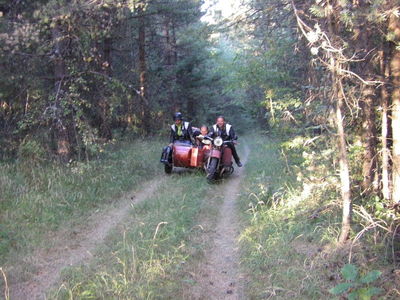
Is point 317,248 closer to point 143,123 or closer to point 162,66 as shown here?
point 143,123

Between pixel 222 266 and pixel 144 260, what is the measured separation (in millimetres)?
1137

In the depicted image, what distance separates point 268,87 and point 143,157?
4.81 m

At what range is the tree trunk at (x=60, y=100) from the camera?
1038 cm

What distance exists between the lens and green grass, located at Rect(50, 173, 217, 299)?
495 centimetres

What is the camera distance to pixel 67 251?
651 centimetres

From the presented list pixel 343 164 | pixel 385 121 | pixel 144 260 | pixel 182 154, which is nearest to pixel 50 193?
pixel 144 260

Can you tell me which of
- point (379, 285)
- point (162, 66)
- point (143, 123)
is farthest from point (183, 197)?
point (162, 66)

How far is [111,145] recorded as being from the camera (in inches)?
602

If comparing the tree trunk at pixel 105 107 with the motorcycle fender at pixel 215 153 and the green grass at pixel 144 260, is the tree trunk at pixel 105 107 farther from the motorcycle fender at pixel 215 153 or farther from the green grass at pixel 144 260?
the green grass at pixel 144 260

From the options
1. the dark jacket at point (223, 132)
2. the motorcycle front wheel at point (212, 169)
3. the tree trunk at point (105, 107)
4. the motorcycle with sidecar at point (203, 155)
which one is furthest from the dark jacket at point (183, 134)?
the tree trunk at point (105, 107)

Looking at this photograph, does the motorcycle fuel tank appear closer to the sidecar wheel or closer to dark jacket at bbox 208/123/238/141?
the sidecar wheel

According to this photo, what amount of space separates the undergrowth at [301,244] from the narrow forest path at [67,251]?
8.15ft

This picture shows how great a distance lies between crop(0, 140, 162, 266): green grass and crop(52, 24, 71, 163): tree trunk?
0.65 meters

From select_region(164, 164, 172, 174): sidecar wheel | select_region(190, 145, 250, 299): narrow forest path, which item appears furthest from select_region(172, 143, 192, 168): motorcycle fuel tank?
select_region(190, 145, 250, 299): narrow forest path
